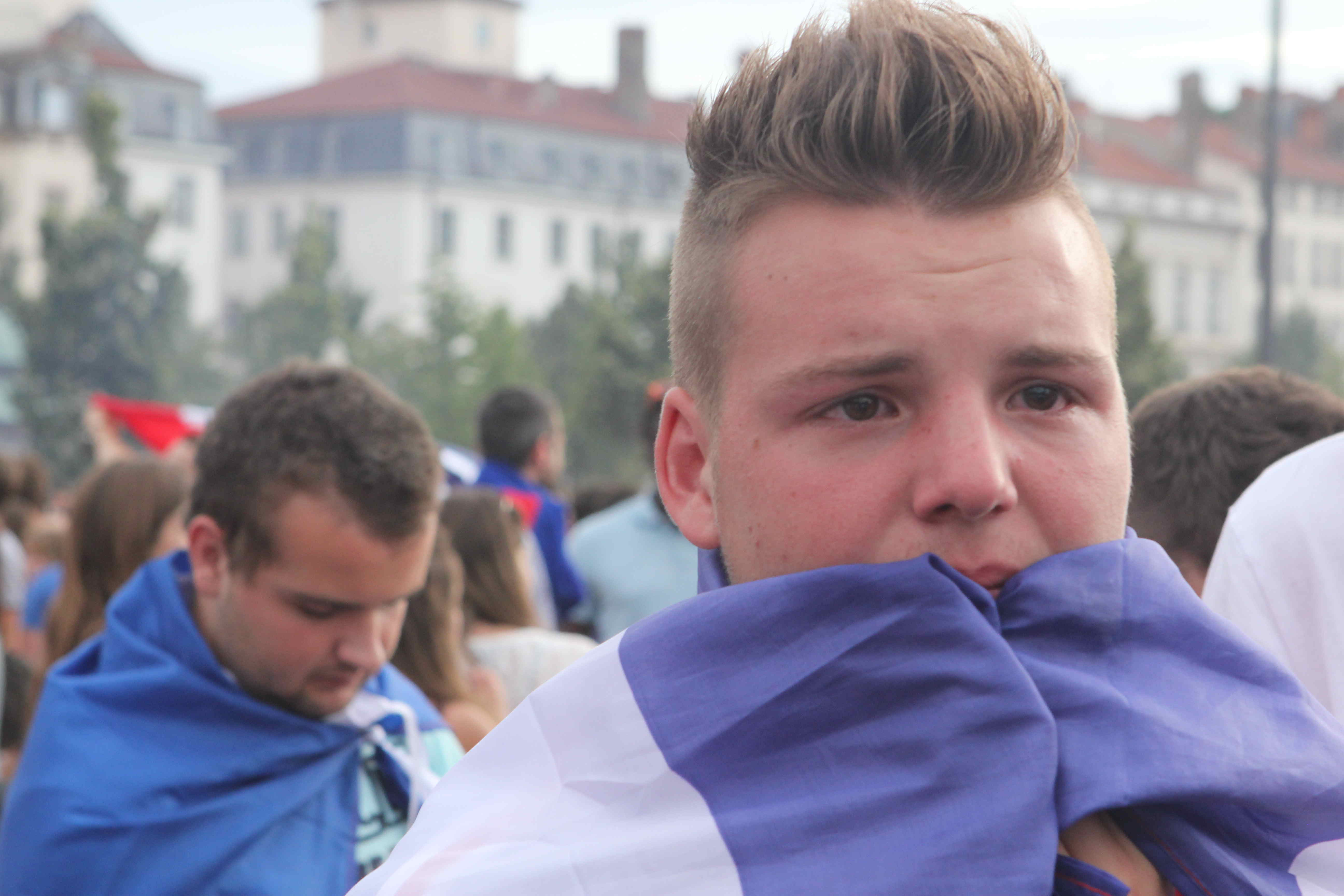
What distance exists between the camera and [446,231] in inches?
3061

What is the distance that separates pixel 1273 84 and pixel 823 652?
1417 centimetres

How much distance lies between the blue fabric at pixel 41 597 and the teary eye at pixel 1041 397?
620cm

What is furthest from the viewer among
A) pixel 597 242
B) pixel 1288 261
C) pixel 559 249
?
pixel 597 242

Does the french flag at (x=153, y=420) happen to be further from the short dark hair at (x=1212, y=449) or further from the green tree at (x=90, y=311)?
the green tree at (x=90, y=311)

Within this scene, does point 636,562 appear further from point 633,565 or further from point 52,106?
point 52,106

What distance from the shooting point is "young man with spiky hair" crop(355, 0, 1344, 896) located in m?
1.45

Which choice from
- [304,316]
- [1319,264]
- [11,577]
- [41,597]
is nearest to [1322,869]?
[41,597]

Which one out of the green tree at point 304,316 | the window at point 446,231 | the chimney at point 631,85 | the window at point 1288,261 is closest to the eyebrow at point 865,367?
the green tree at point 304,316

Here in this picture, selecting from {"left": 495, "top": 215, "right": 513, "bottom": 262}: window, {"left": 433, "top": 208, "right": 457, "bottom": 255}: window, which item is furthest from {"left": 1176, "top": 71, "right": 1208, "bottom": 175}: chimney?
{"left": 433, "top": 208, "right": 457, "bottom": 255}: window

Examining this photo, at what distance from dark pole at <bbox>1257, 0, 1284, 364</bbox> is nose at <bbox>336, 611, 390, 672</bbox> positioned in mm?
11767

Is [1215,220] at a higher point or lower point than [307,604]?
lower

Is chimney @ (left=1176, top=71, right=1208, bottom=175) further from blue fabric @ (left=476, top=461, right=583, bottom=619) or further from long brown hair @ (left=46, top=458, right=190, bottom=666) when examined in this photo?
long brown hair @ (left=46, top=458, right=190, bottom=666)

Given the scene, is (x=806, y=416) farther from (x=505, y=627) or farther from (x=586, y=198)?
(x=586, y=198)

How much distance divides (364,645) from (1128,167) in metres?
75.1
